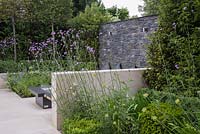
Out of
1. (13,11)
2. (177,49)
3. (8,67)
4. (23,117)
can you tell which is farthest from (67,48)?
(13,11)

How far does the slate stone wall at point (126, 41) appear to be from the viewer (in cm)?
841

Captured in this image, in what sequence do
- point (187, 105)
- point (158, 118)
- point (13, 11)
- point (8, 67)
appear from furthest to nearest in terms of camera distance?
point (13, 11), point (8, 67), point (187, 105), point (158, 118)

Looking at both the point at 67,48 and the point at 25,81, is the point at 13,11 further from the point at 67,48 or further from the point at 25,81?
the point at 67,48

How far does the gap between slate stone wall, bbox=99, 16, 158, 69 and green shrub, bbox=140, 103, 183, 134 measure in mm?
4717

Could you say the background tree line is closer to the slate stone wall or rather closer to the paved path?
the slate stone wall

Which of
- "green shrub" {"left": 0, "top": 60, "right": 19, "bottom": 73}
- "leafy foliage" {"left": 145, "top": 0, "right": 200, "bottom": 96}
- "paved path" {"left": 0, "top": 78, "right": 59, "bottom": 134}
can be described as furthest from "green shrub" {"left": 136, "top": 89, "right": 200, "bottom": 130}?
"green shrub" {"left": 0, "top": 60, "right": 19, "bottom": 73}

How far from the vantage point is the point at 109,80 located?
4750mm

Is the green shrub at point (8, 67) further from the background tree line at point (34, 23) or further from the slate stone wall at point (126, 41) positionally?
the slate stone wall at point (126, 41)

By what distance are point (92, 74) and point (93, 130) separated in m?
1.21

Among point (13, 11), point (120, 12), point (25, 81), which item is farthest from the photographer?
point (120, 12)

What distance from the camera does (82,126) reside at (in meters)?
3.58

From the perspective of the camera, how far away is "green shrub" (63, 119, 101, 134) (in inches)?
135

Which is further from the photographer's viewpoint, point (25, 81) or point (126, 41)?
point (126, 41)

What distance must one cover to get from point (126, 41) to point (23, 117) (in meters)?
4.83
